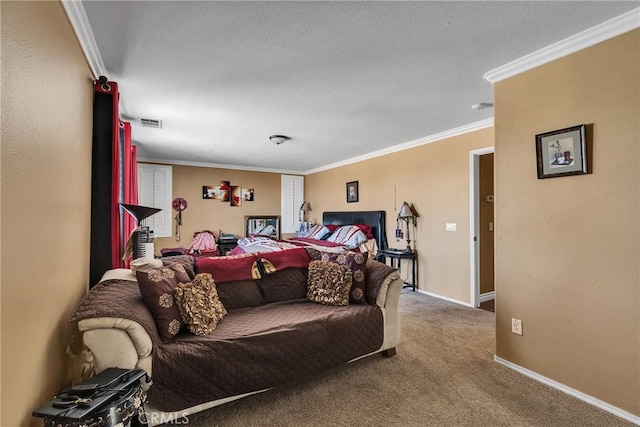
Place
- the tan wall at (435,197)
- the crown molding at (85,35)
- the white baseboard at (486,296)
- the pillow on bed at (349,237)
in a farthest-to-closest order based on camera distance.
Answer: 1. the pillow on bed at (349,237)
2. the white baseboard at (486,296)
3. the tan wall at (435,197)
4. the crown molding at (85,35)

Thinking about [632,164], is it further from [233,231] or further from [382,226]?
[233,231]

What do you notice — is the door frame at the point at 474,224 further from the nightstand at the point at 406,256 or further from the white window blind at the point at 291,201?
the white window blind at the point at 291,201

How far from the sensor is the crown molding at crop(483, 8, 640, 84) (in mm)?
1746

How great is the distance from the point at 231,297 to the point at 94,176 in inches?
56.8

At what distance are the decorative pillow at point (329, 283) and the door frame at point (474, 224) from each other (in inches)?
84.7

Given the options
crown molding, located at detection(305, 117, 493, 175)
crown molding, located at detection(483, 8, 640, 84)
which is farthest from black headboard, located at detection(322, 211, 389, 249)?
crown molding, located at detection(483, 8, 640, 84)

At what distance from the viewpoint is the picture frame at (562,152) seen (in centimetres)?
195

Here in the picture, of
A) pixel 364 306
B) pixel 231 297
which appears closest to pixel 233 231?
pixel 231 297

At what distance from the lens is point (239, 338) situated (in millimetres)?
1904

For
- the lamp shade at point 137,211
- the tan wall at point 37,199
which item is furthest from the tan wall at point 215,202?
the tan wall at point 37,199

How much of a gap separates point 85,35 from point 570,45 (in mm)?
3245

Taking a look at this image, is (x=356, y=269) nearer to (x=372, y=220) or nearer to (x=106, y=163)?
(x=106, y=163)

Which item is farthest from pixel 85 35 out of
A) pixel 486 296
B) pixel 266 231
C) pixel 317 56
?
pixel 266 231

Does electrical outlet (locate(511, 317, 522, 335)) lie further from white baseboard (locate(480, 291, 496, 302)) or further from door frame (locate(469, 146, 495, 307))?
white baseboard (locate(480, 291, 496, 302))
